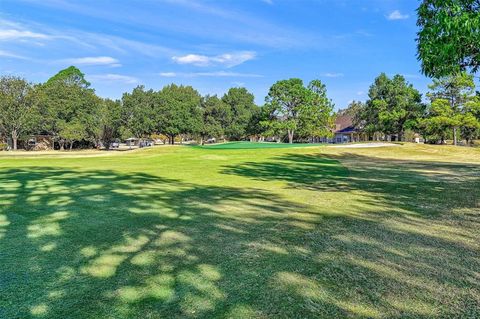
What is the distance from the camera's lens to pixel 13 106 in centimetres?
5456

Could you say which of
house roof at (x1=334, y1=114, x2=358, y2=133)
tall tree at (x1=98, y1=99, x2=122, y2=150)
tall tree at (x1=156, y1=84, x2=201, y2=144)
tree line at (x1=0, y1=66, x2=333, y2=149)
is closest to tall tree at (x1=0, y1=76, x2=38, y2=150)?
tree line at (x1=0, y1=66, x2=333, y2=149)

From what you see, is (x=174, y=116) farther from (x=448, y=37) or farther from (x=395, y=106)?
(x=448, y=37)

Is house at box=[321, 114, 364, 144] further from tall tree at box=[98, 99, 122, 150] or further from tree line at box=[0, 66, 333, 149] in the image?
tall tree at box=[98, 99, 122, 150]

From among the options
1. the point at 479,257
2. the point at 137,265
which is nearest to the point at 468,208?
the point at 479,257

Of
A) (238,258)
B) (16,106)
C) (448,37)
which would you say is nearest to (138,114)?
(16,106)

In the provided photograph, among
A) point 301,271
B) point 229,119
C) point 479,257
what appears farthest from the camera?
point 229,119

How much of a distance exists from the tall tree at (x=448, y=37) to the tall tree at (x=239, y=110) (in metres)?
72.5

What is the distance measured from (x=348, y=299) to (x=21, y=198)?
7.91 metres

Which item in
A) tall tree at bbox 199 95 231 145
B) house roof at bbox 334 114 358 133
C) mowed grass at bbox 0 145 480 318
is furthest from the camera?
tall tree at bbox 199 95 231 145

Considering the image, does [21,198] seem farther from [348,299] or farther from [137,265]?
[348,299]

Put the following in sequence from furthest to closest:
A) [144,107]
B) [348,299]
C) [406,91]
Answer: [144,107]
[406,91]
[348,299]

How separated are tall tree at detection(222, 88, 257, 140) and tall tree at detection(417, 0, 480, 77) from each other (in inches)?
2853

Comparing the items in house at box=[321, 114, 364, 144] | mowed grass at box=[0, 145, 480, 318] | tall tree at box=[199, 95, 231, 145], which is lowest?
mowed grass at box=[0, 145, 480, 318]

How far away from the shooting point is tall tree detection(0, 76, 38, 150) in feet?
176
